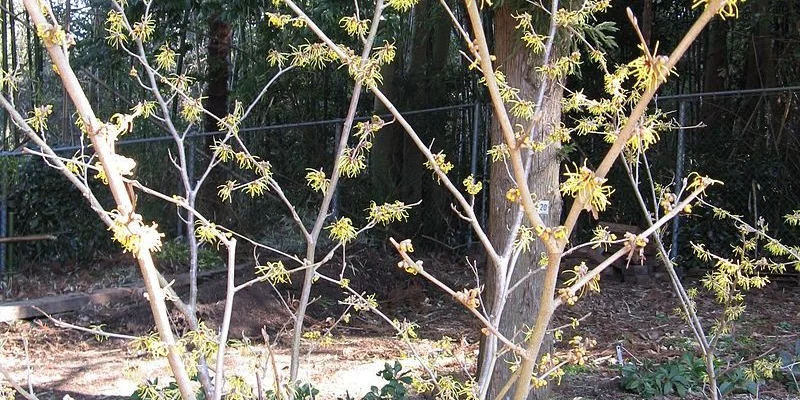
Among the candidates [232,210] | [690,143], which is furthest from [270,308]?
[690,143]

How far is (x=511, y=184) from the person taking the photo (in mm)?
4023

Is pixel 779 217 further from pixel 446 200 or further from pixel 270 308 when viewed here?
pixel 270 308

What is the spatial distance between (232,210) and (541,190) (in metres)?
6.05

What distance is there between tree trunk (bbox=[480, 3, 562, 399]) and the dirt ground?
13.4 inches

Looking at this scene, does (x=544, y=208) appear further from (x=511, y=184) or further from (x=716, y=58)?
(x=716, y=58)

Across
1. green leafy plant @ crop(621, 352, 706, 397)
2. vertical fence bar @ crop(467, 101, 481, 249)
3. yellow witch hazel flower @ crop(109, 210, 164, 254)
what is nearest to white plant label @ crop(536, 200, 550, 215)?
green leafy plant @ crop(621, 352, 706, 397)

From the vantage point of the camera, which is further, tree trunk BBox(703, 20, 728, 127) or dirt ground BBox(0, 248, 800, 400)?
tree trunk BBox(703, 20, 728, 127)

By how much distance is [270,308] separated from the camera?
6742mm

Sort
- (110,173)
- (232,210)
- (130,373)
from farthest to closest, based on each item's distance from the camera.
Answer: (232,210) → (130,373) → (110,173)

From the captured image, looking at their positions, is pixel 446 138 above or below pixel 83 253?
above

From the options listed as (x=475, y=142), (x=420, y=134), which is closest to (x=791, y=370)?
(x=475, y=142)

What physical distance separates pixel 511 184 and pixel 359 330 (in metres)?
2.95

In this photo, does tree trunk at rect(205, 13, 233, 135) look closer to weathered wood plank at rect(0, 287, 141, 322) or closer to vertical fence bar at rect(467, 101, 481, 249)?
weathered wood plank at rect(0, 287, 141, 322)

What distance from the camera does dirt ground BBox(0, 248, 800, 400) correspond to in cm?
491
